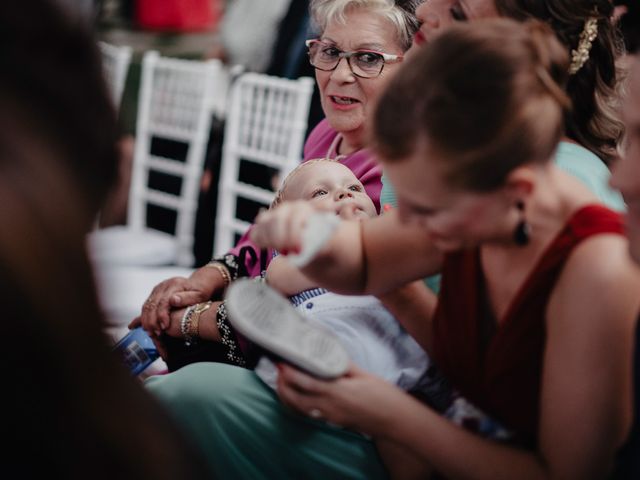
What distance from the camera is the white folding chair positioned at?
3484mm

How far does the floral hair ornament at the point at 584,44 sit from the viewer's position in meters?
1.37

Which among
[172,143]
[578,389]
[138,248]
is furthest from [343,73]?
[172,143]

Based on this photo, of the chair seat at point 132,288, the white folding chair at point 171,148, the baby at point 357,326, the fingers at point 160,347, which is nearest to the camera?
the baby at point 357,326

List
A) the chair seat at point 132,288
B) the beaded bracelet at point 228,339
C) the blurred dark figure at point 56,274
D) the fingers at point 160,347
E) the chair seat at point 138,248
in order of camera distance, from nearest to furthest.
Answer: the blurred dark figure at point 56,274, the beaded bracelet at point 228,339, the fingers at point 160,347, the chair seat at point 132,288, the chair seat at point 138,248

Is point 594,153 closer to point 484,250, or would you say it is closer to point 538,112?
point 484,250

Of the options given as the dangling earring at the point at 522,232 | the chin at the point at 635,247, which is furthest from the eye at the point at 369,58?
the chin at the point at 635,247

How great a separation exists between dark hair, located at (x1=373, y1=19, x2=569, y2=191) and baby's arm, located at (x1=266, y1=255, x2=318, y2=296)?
20.0 inches

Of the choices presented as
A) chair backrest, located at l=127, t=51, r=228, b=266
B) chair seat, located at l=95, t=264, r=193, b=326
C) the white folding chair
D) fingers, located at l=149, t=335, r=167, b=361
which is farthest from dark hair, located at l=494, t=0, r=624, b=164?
chair backrest, located at l=127, t=51, r=228, b=266

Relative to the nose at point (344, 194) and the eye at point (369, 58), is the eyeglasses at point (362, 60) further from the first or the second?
the nose at point (344, 194)

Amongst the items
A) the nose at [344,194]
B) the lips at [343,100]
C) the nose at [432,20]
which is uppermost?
the nose at [432,20]

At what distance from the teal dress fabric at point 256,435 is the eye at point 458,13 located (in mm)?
764

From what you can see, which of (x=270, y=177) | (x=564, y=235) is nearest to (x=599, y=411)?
(x=564, y=235)

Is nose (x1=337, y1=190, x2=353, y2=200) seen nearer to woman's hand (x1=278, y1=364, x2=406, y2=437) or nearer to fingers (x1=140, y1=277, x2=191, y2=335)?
fingers (x1=140, y1=277, x2=191, y2=335)

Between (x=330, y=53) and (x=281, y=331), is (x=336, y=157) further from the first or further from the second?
(x=281, y=331)
